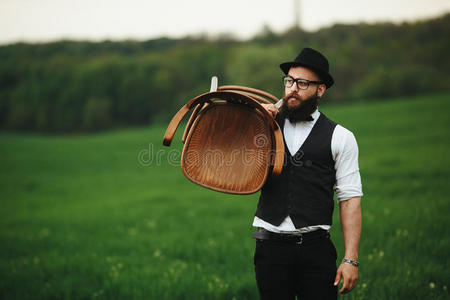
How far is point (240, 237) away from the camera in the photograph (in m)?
6.50

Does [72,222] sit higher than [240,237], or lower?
lower

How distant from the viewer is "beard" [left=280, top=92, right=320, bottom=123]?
2543 mm

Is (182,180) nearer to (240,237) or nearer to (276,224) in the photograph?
(240,237)

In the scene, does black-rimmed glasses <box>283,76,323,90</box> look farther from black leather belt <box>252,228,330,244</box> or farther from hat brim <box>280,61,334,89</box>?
black leather belt <box>252,228,330,244</box>

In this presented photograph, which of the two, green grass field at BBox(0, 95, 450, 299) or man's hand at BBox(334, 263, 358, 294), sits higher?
man's hand at BBox(334, 263, 358, 294)

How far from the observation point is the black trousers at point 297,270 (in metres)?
2.50

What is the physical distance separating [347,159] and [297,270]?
2.72 feet

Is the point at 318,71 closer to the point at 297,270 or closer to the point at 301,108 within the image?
the point at 301,108

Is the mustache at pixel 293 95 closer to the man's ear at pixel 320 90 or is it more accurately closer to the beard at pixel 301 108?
the beard at pixel 301 108

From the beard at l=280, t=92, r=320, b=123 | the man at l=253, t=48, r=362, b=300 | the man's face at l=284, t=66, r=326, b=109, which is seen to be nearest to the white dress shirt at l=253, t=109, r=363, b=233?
the man at l=253, t=48, r=362, b=300

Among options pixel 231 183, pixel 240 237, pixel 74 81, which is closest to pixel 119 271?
pixel 240 237

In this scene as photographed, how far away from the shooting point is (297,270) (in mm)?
2564

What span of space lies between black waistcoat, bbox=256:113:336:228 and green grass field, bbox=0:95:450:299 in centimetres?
132

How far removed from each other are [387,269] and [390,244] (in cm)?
77
